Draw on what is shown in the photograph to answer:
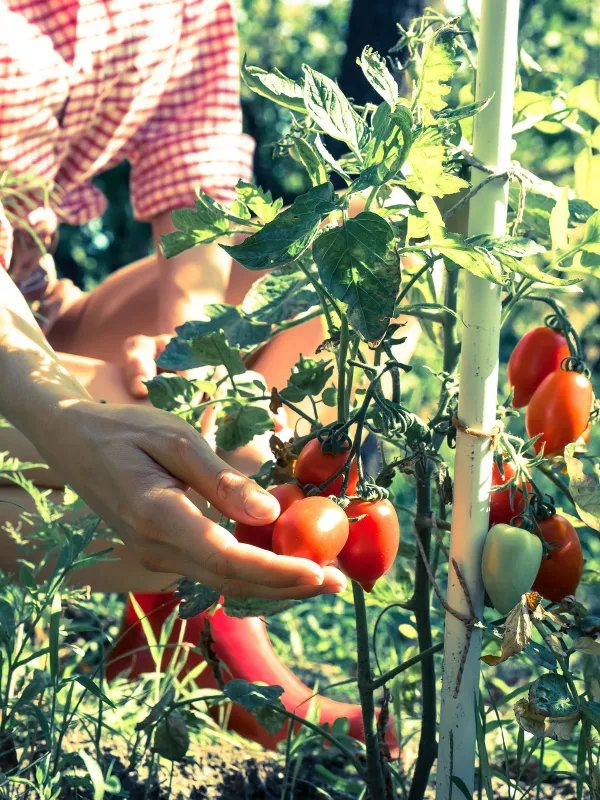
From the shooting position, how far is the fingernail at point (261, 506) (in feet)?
2.15

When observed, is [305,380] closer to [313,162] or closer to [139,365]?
[313,162]

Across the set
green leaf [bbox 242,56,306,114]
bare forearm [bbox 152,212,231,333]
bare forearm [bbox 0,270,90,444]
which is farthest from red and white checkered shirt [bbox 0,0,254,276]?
green leaf [bbox 242,56,306,114]

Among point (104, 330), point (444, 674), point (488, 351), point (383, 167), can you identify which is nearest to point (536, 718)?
point (444, 674)

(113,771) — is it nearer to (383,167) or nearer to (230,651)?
(230,651)

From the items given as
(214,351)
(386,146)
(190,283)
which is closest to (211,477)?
(214,351)

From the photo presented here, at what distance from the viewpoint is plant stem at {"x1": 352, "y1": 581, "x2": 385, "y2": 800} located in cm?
81

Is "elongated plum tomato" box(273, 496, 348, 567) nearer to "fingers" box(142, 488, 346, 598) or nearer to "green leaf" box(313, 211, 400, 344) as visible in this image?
"fingers" box(142, 488, 346, 598)

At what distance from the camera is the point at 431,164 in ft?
2.04

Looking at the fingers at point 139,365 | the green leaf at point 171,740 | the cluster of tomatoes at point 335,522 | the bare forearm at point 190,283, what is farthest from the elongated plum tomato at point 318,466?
the bare forearm at point 190,283

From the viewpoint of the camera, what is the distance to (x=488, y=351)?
729mm

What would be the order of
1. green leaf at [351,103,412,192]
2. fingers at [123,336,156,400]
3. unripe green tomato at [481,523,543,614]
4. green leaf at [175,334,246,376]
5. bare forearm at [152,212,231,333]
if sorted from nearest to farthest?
green leaf at [351,103,412,192] < unripe green tomato at [481,523,543,614] < green leaf at [175,334,246,376] < fingers at [123,336,156,400] < bare forearm at [152,212,231,333]

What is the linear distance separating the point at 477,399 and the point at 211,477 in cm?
22

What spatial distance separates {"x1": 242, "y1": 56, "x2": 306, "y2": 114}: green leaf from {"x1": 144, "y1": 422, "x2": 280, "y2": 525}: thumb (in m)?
0.26

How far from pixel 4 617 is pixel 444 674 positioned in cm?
39
